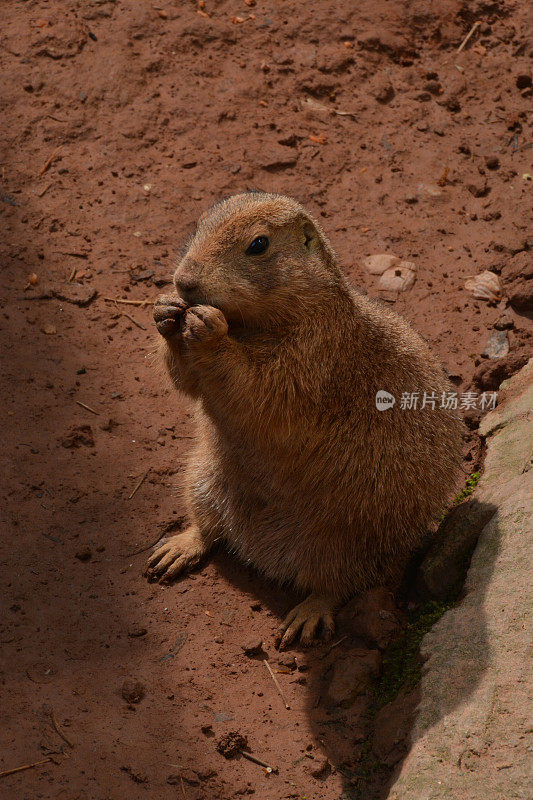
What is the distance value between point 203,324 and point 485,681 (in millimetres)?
2099

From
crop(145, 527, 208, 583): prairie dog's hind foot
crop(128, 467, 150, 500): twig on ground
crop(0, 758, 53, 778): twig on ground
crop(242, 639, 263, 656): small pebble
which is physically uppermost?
crop(0, 758, 53, 778): twig on ground

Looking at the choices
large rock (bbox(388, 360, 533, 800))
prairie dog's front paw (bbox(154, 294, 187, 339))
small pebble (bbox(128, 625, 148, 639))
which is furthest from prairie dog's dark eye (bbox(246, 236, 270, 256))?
small pebble (bbox(128, 625, 148, 639))

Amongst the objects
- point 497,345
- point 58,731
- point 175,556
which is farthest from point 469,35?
point 58,731

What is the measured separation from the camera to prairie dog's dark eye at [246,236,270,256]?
4359 mm

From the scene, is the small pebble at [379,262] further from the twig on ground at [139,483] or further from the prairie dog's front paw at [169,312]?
the prairie dog's front paw at [169,312]

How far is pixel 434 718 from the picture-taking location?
3947 millimetres

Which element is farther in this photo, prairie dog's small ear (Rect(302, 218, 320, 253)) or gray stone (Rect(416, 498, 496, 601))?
gray stone (Rect(416, 498, 496, 601))

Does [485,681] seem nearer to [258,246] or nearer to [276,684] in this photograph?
[276,684]

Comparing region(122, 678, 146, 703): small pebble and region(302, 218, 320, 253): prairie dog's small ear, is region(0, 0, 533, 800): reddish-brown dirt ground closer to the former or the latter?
region(122, 678, 146, 703): small pebble

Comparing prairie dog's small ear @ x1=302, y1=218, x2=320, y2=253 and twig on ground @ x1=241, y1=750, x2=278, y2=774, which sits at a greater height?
prairie dog's small ear @ x1=302, y1=218, x2=320, y2=253

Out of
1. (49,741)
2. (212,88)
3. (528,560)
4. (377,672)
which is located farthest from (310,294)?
(212,88)

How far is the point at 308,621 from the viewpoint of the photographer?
508 centimetres

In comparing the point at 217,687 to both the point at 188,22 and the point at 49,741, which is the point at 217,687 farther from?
the point at 188,22

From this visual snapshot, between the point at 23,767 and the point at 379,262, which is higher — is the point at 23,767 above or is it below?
below
